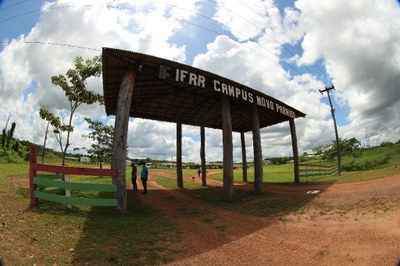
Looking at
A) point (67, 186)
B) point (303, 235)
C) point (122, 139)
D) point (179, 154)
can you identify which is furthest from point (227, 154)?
point (67, 186)

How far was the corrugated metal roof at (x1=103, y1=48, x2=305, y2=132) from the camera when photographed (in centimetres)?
1176

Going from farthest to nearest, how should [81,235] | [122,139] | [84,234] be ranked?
[122,139] < [84,234] < [81,235]

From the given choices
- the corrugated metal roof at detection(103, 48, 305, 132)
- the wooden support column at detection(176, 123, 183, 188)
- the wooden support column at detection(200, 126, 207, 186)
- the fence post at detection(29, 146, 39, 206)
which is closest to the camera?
the fence post at detection(29, 146, 39, 206)

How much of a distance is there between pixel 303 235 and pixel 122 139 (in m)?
7.59

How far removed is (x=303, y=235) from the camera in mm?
7297

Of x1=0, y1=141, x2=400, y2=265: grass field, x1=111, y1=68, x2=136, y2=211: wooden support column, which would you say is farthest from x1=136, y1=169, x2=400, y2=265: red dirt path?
x1=111, y1=68, x2=136, y2=211: wooden support column

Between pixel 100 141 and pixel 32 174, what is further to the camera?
pixel 100 141

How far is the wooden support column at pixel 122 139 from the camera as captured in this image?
1041cm

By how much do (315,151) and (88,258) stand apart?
6508 centimetres

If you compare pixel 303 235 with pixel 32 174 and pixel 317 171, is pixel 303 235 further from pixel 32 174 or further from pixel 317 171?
pixel 317 171

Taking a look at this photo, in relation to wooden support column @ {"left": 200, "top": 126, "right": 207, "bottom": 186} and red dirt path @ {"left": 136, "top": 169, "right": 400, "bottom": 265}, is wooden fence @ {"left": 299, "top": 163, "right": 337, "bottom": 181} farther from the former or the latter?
red dirt path @ {"left": 136, "top": 169, "right": 400, "bottom": 265}

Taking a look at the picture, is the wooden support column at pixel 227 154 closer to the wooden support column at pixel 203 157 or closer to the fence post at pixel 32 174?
the wooden support column at pixel 203 157

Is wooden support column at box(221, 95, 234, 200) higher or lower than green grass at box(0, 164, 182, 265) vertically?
higher

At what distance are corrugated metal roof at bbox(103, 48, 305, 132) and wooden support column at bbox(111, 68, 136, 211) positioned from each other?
93cm
